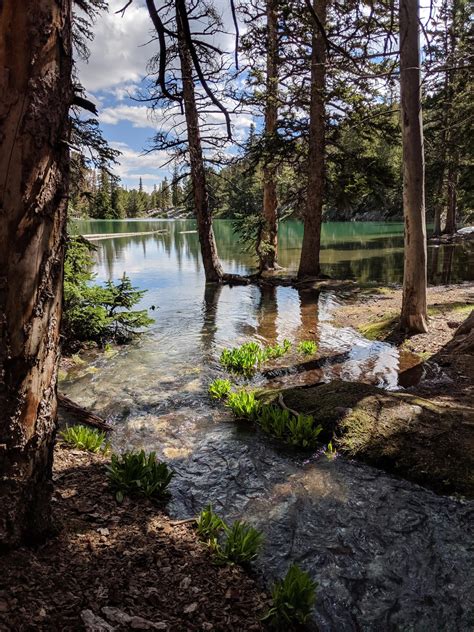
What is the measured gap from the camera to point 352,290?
14953 millimetres

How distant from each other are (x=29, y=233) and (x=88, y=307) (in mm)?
7154

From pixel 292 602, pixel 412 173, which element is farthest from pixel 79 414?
pixel 412 173

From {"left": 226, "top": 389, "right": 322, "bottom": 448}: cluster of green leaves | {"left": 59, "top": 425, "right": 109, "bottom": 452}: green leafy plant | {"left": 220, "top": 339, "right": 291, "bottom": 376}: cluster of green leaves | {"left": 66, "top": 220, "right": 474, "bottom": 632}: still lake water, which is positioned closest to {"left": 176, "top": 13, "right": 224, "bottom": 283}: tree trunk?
{"left": 66, "top": 220, "right": 474, "bottom": 632}: still lake water

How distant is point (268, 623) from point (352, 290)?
13471mm

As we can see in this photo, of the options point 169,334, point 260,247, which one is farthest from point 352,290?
point 169,334

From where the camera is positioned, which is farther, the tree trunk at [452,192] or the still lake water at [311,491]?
the tree trunk at [452,192]

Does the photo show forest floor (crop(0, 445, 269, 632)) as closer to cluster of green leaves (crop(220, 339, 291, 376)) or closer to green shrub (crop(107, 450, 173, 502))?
green shrub (crop(107, 450, 173, 502))

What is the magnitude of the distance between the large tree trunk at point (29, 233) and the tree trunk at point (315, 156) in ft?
43.5

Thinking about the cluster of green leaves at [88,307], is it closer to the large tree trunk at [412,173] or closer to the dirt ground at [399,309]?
the dirt ground at [399,309]

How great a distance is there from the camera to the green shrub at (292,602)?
7.75 ft

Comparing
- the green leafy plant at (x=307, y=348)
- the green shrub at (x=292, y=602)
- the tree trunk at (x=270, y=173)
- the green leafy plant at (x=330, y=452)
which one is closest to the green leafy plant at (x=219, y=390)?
the green leafy plant at (x=330, y=452)

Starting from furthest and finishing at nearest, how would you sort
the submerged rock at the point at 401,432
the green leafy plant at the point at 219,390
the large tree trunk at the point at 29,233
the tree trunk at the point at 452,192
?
1. the tree trunk at the point at 452,192
2. the green leafy plant at the point at 219,390
3. the submerged rock at the point at 401,432
4. the large tree trunk at the point at 29,233

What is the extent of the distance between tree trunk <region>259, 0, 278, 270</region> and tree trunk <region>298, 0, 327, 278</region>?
1.36 metres

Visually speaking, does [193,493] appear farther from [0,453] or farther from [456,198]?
[456,198]
